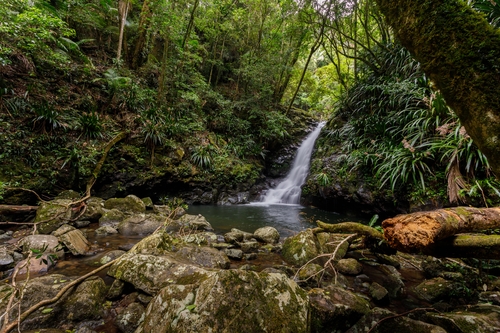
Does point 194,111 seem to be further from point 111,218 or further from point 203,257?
point 203,257

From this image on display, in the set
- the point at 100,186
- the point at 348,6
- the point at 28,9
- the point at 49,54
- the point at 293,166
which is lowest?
the point at 100,186

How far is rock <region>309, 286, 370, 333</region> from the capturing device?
1.86 meters

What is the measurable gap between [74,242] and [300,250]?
11.2 feet

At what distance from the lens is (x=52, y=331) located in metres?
1.65

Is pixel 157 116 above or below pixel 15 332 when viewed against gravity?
above

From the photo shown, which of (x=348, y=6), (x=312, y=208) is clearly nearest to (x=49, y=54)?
(x=312, y=208)

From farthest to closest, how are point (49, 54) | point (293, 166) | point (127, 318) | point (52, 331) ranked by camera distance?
1. point (293, 166)
2. point (49, 54)
3. point (127, 318)
4. point (52, 331)

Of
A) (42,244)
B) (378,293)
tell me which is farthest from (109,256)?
(378,293)

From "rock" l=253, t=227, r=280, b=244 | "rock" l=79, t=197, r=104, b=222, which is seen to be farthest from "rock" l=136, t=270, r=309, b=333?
"rock" l=79, t=197, r=104, b=222

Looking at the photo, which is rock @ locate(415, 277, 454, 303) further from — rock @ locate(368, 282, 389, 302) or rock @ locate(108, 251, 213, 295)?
rock @ locate(108, 251, 213, 295)

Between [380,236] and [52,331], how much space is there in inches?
117

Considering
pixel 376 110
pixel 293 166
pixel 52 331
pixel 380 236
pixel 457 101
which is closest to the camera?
pixel 457 101

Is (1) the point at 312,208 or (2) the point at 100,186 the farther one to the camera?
(1) the point at 312,208

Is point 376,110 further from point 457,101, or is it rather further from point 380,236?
point 457,101
